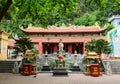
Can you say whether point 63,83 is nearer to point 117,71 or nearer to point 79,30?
point 117,71

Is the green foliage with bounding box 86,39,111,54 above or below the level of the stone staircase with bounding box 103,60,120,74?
above

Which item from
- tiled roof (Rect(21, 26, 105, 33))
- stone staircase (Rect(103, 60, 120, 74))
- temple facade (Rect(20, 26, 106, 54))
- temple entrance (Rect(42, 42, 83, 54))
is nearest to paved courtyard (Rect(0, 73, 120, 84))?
stone staircase (Rect(103, 60, 120, 74))

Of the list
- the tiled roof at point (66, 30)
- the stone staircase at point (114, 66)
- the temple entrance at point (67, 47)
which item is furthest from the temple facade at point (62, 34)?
the stone staircase at point (114, 66)

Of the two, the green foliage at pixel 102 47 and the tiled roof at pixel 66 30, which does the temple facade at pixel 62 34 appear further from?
the green foliage at pixel 102 47

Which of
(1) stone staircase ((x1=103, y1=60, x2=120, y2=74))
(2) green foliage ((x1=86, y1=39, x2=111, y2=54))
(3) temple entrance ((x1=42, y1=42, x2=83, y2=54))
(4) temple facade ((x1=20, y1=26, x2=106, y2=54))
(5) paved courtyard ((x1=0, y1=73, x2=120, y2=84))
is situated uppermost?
(4) temple facade ((x1=20, y1=26, x2=106, y2=54))

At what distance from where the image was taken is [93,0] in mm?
14328

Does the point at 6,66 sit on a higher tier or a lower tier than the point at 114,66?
higher

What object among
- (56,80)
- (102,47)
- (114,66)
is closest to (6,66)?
(56,80)

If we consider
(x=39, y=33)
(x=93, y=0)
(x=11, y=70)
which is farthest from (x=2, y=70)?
(x=39, y=33)

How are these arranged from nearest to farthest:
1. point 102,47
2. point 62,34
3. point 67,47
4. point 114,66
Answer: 1. point 114,66
2. point 102,47
3. point 62,34
4. point 67,47

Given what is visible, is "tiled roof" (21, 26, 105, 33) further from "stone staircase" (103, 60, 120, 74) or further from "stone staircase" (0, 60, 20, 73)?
"stone staircase" (0, 60, 20, 73)

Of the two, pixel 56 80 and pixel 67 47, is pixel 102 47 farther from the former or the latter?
pixel 67 47

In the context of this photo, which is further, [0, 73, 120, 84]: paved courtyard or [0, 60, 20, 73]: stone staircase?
[0, 60, 20, 73]: stone staircase

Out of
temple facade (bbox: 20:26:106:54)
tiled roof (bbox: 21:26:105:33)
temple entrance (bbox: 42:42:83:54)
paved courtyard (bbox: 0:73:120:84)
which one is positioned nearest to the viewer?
paved courtyard (bbox: 0:73:120:84)
